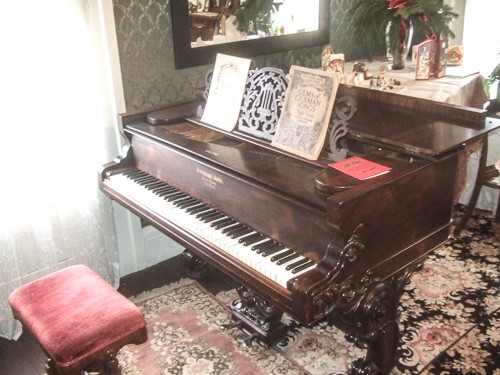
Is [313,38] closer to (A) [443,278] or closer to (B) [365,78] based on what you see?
(B) [365,78]

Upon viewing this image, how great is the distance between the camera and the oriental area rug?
2354mm

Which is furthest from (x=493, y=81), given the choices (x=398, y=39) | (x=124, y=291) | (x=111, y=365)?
(x=111, y=365)

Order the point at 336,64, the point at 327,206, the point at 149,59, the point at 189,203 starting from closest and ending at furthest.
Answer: the point at 327,206
the point at 189,203
the point at 149,59
the point at 336,64

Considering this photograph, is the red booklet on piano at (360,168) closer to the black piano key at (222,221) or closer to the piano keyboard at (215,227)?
the piano keyboard at (215,227)

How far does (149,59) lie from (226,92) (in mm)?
725

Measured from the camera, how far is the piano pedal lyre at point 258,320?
7.94 ft

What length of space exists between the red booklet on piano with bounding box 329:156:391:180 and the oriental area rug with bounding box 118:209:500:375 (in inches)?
40.0

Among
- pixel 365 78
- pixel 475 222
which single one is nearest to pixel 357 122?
pixel 365 78

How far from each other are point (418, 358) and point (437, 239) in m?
0.66

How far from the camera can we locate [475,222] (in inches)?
143

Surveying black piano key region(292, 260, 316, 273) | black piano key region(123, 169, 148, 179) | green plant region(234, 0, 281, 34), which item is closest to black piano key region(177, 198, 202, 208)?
black piano key region(123, 169, 148, 179)

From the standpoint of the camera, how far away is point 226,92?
2.26m

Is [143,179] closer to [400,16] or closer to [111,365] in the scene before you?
[111,365]

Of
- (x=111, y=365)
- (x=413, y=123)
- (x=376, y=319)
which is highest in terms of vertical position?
(x=413, y=123)
